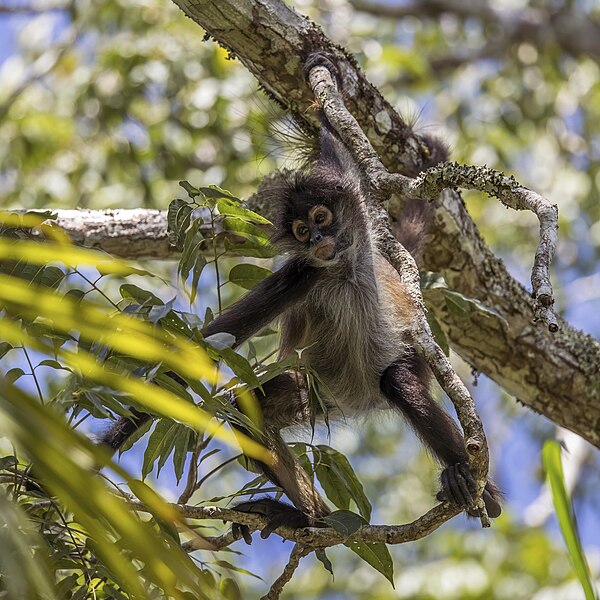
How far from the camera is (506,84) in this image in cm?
887

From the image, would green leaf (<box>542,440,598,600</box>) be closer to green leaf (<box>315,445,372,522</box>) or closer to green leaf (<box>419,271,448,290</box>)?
green leaf (<box>315,445,372,522</box>)

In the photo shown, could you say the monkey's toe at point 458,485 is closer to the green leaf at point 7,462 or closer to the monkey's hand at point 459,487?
the monkey's hand at point 459,487

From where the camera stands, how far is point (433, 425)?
3.17 m

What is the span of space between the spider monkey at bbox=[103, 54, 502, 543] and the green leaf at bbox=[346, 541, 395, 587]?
0.40 m

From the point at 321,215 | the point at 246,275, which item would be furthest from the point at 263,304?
the point at 321,215

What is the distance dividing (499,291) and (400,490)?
5.76 m

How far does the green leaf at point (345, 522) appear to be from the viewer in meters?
2.29

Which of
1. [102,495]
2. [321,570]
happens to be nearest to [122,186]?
[321,570]

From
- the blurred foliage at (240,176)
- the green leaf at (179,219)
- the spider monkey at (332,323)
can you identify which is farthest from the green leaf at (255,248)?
the spider monkey at (332,323)

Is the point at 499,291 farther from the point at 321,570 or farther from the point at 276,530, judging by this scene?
the point at 321,570

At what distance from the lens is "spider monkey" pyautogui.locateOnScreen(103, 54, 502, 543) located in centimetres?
314

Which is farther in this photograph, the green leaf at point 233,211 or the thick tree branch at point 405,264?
the green leaf at point 233,211

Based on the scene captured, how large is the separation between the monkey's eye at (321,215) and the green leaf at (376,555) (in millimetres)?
1667

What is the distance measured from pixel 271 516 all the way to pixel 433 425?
659 millimetres
